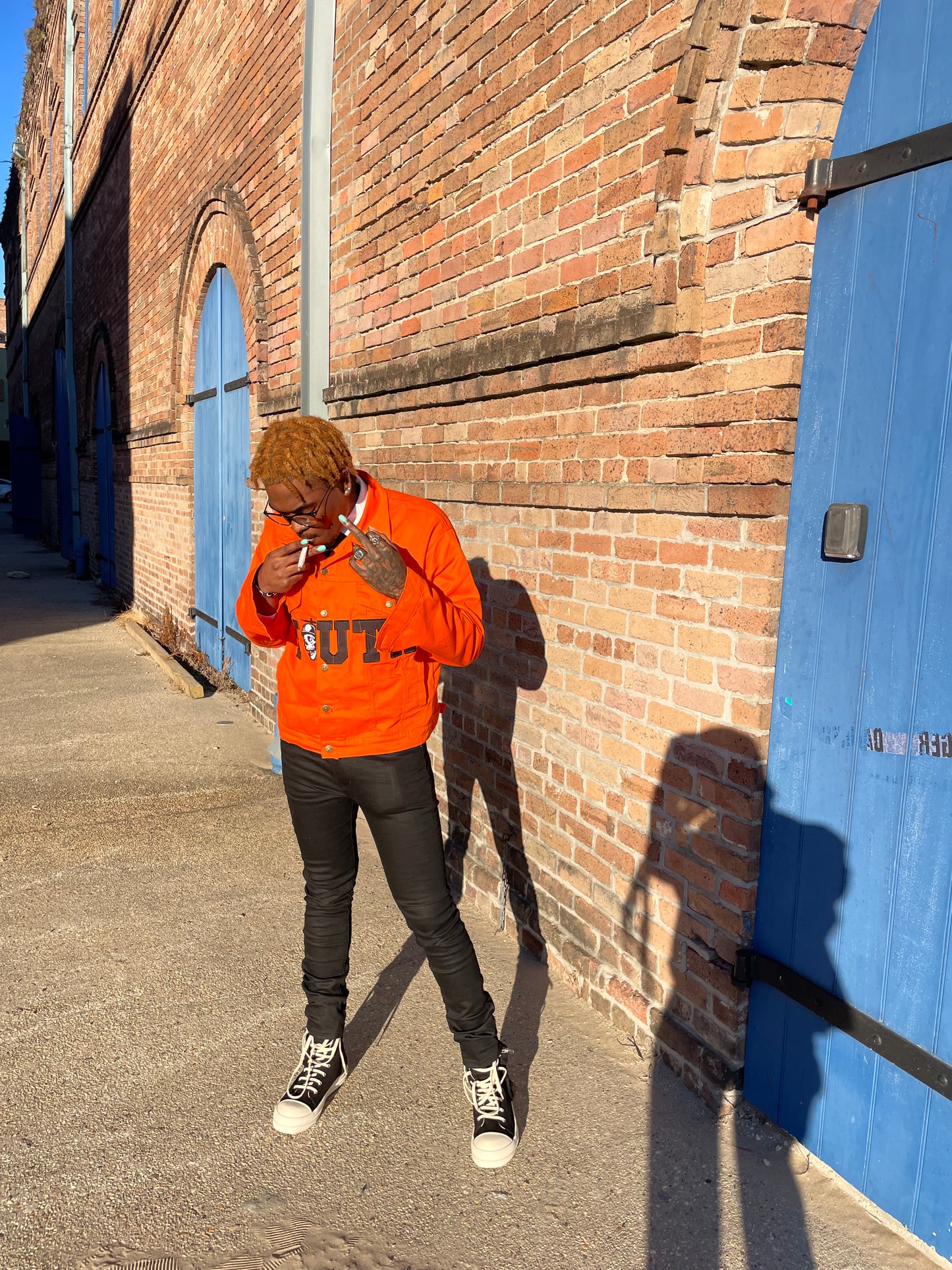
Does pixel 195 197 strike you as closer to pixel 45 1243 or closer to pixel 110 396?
pixel 110 396

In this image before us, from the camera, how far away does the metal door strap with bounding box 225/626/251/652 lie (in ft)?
23.4

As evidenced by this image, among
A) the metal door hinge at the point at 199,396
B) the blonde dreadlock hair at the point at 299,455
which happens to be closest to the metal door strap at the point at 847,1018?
the blonde dreadlock hair at the point at 299,455

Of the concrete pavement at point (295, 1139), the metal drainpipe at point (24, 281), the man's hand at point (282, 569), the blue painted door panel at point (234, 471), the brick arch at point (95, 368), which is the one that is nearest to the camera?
the concrete pavement at point (295, 1139)

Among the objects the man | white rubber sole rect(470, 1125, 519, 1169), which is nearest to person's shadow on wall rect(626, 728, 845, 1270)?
white rubber sole rect(470, 1125, 519, 1169)

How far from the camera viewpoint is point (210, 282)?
7.96m

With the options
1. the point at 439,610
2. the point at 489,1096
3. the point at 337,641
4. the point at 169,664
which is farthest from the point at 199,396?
the point at 489,1096

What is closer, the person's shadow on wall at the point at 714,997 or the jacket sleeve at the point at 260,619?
the person's shadow on wall at the point at 714,997

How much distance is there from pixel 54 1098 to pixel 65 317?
620 inches

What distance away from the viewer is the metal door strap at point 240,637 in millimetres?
7129

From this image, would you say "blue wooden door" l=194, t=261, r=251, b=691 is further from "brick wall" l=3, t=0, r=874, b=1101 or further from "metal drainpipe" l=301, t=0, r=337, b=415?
"brick wall" l=3, t=0, r=874, b=1101

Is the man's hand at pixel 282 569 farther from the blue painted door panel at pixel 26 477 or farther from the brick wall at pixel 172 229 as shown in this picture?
the blue painted door panel at pixel 26 477

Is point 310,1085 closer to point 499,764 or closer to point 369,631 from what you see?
point 369,631

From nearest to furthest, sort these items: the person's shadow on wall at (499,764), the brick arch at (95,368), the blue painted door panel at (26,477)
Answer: the person's shadow on wall at (499,764)
the brick arch at (95,368)
the blue painted door panel at (26,477)

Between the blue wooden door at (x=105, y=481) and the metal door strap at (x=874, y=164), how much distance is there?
12061mm
